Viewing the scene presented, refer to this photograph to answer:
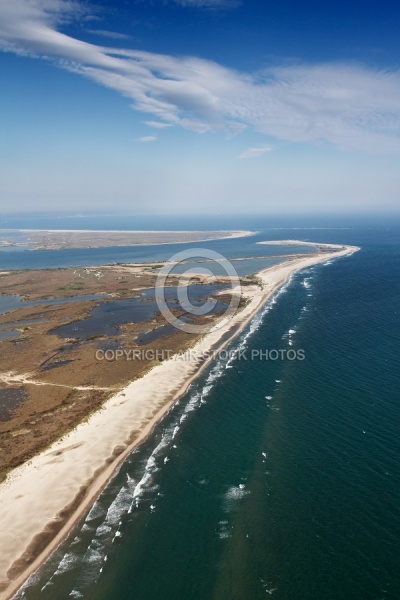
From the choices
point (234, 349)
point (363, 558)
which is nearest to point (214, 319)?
point (234, 349)

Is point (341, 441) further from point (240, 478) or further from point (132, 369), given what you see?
point (132, 369)

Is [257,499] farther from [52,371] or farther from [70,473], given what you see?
[52,371]
